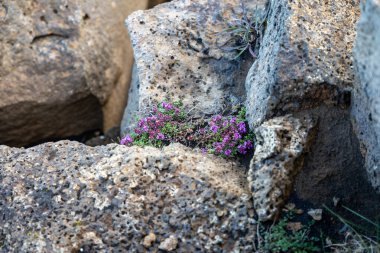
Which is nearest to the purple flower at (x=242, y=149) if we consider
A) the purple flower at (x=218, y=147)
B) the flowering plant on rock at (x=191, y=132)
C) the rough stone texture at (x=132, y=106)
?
the flowering plant on rock at (x=191, y=132)

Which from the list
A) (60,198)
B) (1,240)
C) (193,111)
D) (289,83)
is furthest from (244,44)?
(1,240)

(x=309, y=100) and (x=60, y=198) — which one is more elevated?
(x=309, y=100)

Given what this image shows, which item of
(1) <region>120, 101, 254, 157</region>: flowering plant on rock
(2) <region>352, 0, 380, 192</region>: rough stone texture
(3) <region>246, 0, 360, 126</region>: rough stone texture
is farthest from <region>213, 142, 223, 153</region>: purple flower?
(2) <region>352, 0, 380, 192</region>: rough stone texture

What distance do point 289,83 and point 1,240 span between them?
1635 mm

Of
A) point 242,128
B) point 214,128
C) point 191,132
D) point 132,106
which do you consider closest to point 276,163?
point 242,128

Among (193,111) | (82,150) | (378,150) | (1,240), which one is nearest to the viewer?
(378,150)

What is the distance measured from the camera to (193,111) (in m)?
3.92

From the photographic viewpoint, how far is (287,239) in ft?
9.69

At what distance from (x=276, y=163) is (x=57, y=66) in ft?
8.20

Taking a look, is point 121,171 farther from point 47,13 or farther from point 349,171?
point 47,13

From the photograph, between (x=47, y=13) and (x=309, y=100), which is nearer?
(x=309, y=100)

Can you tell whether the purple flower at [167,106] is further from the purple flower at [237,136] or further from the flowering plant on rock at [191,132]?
the purple flower at [237,136]

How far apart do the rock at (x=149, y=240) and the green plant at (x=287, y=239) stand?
516mm

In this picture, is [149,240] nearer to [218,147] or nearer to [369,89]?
[218,147]
